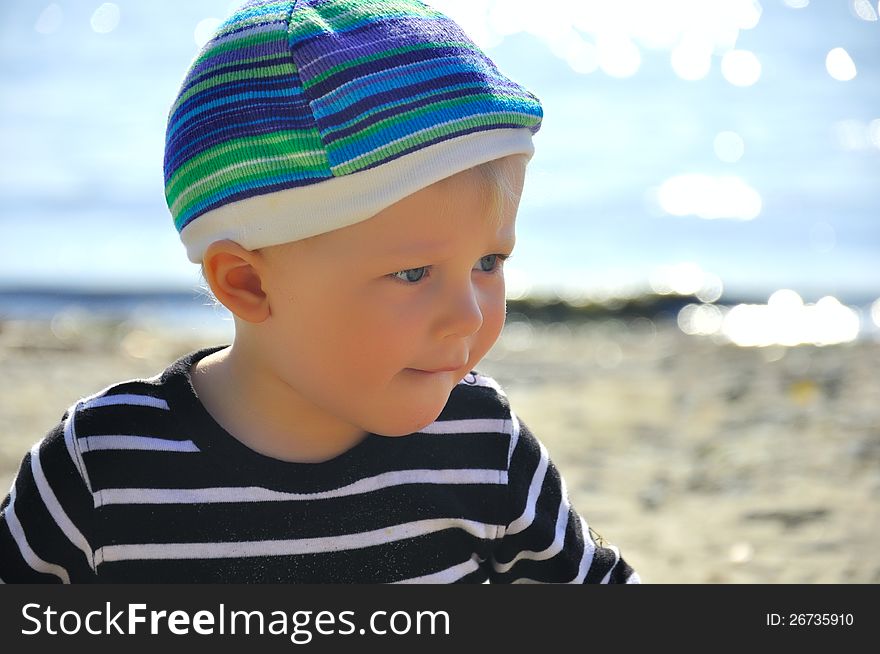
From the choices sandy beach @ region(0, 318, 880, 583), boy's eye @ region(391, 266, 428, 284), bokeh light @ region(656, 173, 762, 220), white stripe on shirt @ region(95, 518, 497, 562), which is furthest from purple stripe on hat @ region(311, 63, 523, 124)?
bokeh light @ region(656, 173, 762, 220)

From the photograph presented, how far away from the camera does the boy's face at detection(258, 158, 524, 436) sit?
1717 millimetres

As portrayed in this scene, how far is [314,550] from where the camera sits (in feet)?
6.31

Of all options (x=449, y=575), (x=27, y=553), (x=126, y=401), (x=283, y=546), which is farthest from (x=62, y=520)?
(x=449, y=575)

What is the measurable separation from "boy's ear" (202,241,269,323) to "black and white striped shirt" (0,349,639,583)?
0.23 metres

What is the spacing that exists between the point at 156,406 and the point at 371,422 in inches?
17.1

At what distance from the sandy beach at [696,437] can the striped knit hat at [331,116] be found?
1.76 metres

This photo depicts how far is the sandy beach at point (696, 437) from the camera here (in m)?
3.19

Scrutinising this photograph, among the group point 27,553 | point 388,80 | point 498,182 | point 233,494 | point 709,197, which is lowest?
point 27,553

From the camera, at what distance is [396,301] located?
5.65ft

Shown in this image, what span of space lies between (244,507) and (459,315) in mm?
543

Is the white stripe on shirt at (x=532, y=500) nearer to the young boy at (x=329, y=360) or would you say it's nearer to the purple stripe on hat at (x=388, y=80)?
the young boy at (x=329, y=360)

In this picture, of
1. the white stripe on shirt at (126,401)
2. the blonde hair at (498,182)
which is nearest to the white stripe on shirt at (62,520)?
the white stripe on shirt at (126,401)

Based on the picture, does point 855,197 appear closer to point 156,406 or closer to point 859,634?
point 859,634

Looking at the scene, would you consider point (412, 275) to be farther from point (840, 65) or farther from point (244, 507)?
point (840, 65)
